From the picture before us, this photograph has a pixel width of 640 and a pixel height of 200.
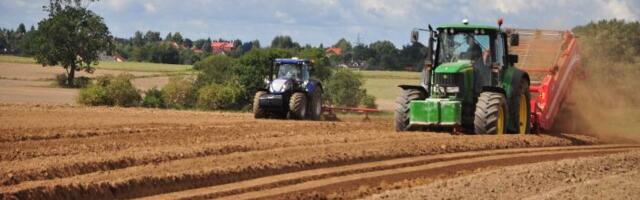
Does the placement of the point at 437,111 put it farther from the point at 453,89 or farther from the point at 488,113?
the point at 488,113

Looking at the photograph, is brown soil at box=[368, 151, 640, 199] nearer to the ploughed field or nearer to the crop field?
the crop field

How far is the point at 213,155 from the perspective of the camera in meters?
13.6

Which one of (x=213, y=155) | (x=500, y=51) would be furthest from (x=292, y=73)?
(x=213, y=155)

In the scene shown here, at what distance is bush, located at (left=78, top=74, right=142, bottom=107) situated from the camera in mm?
36250

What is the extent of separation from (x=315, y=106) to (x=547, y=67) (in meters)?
6.88

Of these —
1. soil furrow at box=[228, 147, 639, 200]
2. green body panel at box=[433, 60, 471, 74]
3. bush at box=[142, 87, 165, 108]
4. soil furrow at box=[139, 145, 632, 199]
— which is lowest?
bush at box=[142, 87, 165, 108]

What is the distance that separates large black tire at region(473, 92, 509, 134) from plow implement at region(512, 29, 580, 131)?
2791 mm

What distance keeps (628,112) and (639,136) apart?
196 centimetres

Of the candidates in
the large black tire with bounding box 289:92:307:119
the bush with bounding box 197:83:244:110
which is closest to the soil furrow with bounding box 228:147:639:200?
the large black tire with bounding box 289:92:307:119

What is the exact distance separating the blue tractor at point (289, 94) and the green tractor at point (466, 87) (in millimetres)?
6407

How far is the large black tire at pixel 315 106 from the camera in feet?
86.3

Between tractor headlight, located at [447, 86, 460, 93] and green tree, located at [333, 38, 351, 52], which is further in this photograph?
green tree, located at [333, 38, 351, 52]

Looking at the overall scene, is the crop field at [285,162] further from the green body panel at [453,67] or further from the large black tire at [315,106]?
the large black tire at [315,106]

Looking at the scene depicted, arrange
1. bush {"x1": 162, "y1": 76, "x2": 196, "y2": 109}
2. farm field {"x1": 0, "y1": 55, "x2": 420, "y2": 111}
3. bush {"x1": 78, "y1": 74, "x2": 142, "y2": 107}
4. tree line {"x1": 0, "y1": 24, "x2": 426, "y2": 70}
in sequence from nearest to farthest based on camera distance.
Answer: bush {"x1": 78, "y1": 74, "x2": 142, "y2": 107}
bush {"x1": 162, "y1": 76, "x2": 196, "y2": 109}
farm field {"x1": 0, "y1": 55, "x2": 420, "y2": 111}
tree line {"x1": 0, "y1": 24, "x2": 426, "y2": 70}
